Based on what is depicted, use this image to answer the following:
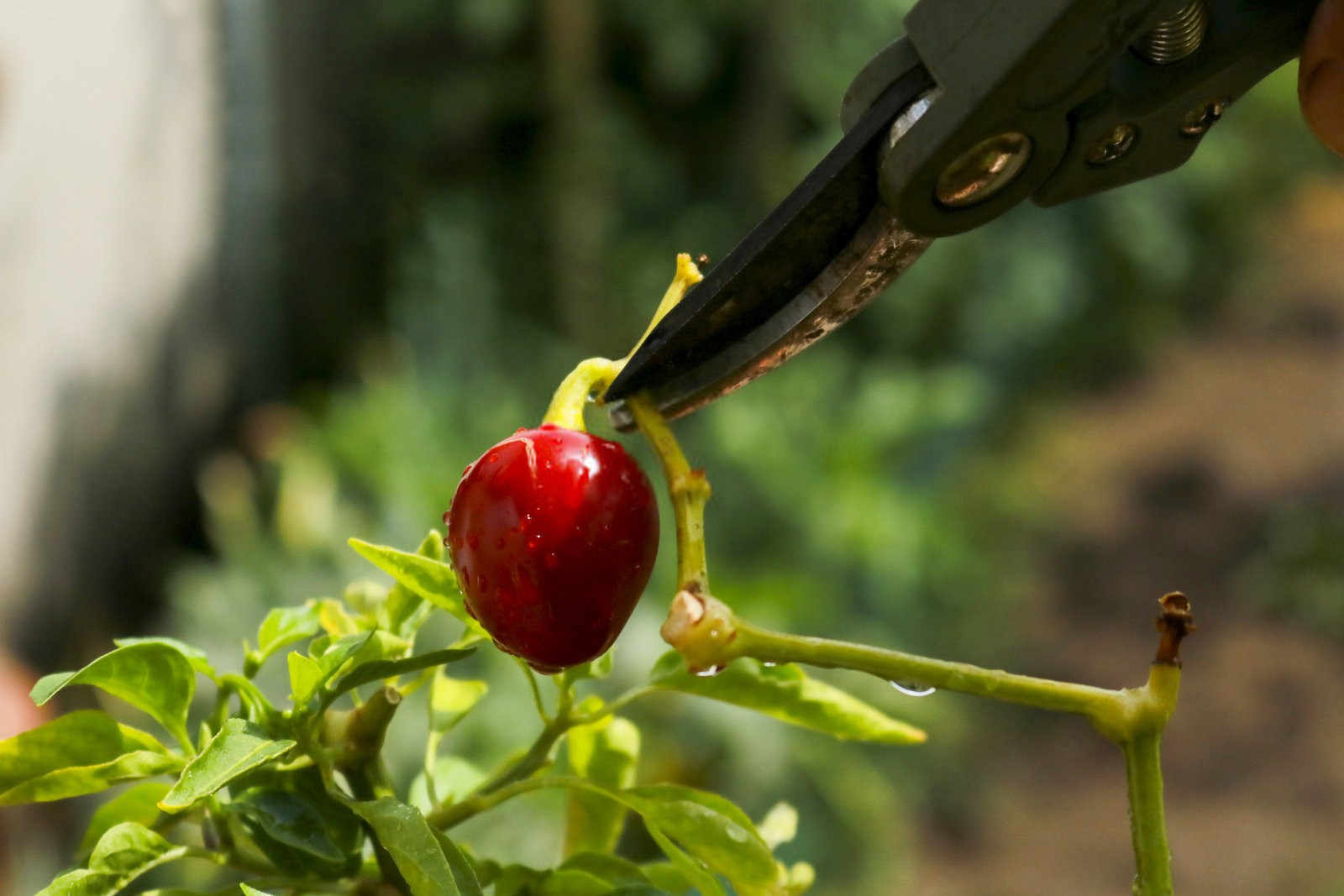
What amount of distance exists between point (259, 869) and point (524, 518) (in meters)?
0.15

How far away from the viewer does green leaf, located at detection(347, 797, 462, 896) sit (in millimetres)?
370

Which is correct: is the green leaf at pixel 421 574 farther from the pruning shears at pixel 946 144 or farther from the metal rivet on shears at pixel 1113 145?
the metal rivet on shears at pixel 1113 145

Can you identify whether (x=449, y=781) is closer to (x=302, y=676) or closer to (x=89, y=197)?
(x=302, y=676)

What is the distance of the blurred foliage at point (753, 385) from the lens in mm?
2391

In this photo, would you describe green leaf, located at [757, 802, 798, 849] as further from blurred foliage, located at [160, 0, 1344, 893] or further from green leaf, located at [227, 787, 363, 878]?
blurred foliage, located at [160, 0, 1344, 893]

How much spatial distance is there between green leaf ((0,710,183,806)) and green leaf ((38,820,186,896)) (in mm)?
20

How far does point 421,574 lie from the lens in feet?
1.46

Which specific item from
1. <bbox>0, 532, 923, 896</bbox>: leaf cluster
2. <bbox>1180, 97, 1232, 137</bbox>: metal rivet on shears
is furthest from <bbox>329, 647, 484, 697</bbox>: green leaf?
<bbox>1180, 97, 1232, 137</bbox>: metal rivet on shears

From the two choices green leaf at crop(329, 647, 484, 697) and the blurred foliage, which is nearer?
green leaf at crop(329, 647, 484, 697)

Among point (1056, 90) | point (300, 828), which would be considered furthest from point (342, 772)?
point (1056, 90)

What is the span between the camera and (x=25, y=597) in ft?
7.46

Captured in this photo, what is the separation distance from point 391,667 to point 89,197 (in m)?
2.37

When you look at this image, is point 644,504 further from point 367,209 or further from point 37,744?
point 367,209

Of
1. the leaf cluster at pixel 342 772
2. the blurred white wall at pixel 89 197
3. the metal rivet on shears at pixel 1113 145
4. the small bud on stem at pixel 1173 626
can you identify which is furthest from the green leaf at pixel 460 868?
the blurred white wall at pixel 89 197
